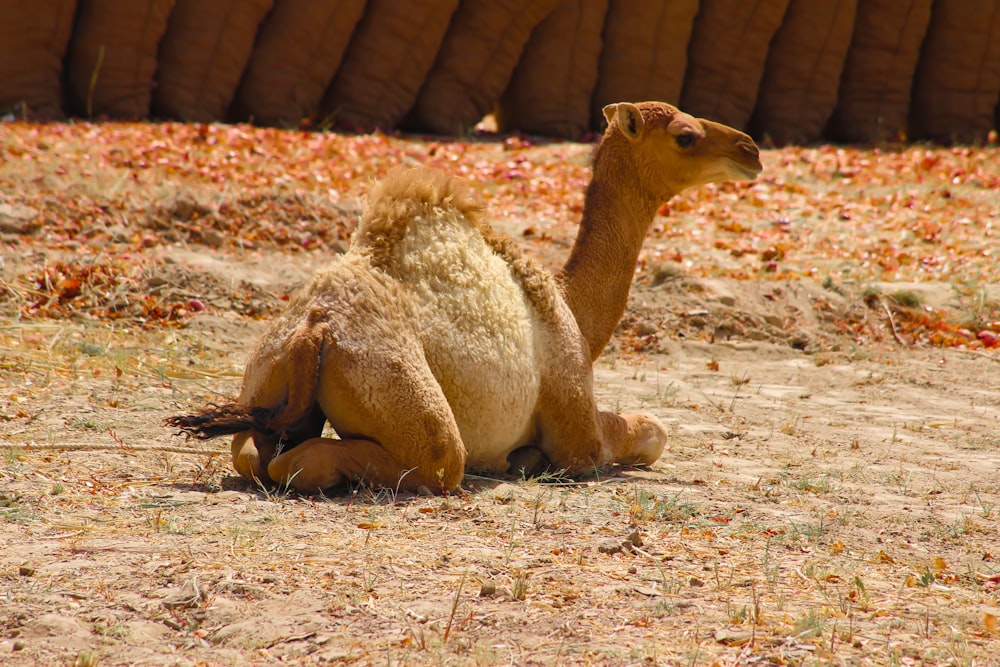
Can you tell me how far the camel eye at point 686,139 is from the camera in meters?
5.54

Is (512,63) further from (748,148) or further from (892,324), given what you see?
(748,148)

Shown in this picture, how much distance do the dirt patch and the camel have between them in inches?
7.5

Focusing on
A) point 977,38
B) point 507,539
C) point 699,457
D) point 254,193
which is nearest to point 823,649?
point 507,539

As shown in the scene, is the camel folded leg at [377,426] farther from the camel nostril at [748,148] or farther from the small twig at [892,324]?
the small twig at [892,324]

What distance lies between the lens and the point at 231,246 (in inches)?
369

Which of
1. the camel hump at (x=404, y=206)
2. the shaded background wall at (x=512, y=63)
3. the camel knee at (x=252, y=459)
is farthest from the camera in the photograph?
the shaded background wall at (x=512, y=63)

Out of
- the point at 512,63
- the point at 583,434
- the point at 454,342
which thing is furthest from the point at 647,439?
the point at 512,63

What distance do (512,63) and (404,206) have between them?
9.57 m

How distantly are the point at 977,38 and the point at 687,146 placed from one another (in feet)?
36.8

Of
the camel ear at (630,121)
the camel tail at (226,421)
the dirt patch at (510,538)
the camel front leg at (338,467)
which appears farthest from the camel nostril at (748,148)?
the camel tail at (226,421)

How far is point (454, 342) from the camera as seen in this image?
4.71 metres

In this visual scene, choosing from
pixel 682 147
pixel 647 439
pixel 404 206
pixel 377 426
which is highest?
pixel 682 147

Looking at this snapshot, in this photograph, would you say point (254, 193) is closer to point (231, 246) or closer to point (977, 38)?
point (231, 246)

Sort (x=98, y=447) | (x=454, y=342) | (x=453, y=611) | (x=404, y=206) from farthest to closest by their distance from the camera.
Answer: (x=98, y=447) → (x=404, y=206) → (x=454, y=342) → (x=453, y=611)
